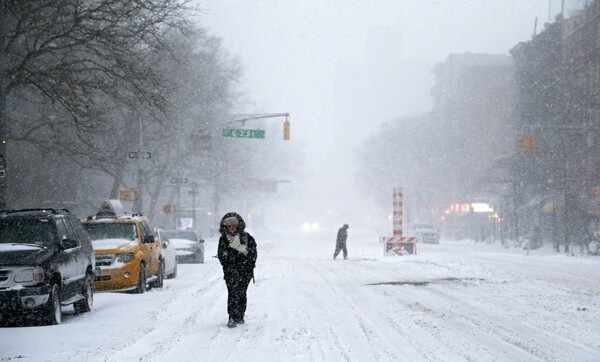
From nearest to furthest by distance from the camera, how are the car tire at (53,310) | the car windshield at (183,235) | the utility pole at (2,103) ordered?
the car tire at (53,310) → the utility pole at (2,103) → the car windshield at (183,235)

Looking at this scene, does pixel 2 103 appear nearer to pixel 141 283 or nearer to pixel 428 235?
pixel 141 283

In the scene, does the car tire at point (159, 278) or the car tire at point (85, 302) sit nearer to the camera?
the car tire at point (85, 302)

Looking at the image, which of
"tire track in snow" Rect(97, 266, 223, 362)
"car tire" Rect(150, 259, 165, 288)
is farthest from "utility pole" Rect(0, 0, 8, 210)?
"tire track in snow" Rect(97, 266, 223, 362)

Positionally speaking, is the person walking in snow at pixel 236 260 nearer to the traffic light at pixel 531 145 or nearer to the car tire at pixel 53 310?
the car tire at pixel 53 310

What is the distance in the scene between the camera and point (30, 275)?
13477mm

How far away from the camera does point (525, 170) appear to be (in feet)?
232

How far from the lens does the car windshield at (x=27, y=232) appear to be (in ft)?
48.8

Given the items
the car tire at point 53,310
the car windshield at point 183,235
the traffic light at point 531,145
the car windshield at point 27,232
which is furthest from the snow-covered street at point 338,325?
the traffic light at point 531,145

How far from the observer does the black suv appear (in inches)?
527

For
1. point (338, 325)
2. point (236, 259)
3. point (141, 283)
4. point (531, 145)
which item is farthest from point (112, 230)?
point (531, 145)

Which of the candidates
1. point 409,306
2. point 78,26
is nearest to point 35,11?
point 78,26

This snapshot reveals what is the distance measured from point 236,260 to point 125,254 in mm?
6485

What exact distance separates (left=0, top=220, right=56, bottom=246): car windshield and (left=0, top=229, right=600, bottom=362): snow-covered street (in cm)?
148

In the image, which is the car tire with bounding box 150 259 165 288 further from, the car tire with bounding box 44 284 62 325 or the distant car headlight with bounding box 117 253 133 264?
the car tire with bounding box 44 284 62 325
